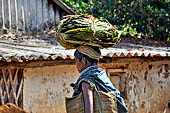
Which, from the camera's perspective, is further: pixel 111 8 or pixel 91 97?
pixel 111 8

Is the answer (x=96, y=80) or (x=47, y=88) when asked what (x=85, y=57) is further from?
(x=47, y=88)

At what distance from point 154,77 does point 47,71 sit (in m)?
2.89

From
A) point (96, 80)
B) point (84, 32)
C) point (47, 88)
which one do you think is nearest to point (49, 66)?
point (47, 88)

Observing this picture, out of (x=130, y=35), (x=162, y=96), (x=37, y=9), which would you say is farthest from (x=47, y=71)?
(x=130, y=35)

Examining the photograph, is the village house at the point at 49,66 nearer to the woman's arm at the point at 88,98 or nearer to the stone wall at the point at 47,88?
the stone wall at the point at 47,88

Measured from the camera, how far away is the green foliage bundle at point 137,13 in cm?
1151

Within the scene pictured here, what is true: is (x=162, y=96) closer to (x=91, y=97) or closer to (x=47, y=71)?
(x=47, y=71)

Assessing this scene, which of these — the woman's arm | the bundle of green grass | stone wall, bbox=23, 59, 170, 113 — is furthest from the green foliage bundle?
the woman's arm

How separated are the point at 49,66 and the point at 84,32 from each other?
435cm

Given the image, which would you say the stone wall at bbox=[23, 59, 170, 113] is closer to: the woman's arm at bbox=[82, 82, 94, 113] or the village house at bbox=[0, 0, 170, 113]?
the village house at bbox=[0, 0, 170, 113]

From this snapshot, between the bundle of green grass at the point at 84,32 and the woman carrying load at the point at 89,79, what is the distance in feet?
0.20

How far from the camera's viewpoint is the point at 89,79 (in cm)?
251

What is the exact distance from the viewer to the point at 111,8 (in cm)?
1230

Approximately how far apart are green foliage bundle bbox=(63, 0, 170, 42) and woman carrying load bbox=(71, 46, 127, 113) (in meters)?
8.95
